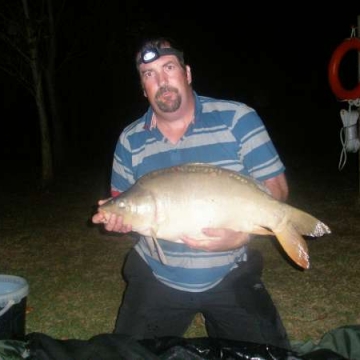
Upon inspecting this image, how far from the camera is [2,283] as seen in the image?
181 inches

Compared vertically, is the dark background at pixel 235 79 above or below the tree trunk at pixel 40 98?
above

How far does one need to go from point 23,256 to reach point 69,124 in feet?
76.4

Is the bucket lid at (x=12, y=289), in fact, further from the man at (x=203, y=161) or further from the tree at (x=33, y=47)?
the tree at (x=33, y=47)

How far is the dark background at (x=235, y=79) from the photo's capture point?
24234mm

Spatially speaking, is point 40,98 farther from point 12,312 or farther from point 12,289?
point 12,312

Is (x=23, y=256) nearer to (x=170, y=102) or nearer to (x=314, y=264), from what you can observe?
(x=314, y=264)

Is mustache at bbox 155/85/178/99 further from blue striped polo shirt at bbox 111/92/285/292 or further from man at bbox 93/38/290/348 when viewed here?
blue striped polo shirt at bbox 111/92/285/292

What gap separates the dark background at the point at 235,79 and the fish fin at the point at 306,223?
15.2m

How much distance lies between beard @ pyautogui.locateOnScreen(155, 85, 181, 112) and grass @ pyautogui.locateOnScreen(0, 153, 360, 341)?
2421mm

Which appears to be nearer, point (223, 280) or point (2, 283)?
point (223, 280)

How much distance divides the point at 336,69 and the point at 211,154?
6138 mm

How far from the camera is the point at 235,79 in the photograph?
A: 123 feet

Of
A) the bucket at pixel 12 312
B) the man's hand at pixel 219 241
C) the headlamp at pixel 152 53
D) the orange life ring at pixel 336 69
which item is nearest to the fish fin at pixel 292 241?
the man's hand at pixel 219 241

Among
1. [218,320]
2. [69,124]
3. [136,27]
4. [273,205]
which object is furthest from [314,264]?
[69,124]
